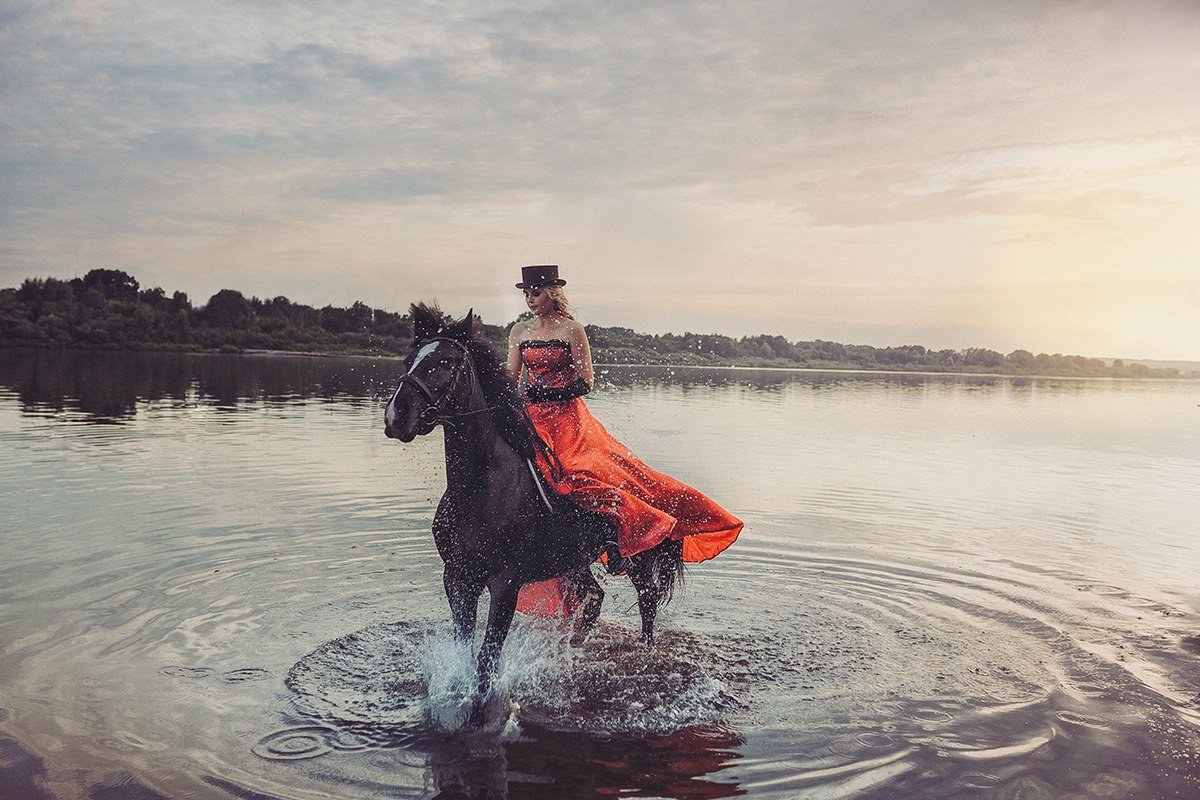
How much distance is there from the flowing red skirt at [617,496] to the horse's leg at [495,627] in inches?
29.2

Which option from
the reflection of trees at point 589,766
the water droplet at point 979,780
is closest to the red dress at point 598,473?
the reflection of trees at point 589,766

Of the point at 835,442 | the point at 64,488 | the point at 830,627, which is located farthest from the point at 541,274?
the point at 835,442

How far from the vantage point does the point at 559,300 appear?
6.48m

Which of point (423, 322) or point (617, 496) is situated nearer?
point (423, 322)

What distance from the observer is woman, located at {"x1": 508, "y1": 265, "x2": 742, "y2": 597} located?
6367 millimetres

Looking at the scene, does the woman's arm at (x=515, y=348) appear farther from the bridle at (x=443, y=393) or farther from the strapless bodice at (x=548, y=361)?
the bridle at (x=443, y=393)

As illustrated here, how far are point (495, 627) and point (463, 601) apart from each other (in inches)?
10.2

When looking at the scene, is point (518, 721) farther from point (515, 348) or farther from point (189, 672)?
point (515, 348)

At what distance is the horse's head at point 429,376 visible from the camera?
4816 millimetres

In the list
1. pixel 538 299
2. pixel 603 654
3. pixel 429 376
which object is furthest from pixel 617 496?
pixel 429 376

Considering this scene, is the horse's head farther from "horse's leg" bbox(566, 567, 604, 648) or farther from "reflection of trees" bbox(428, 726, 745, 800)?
"horse's leg" bbox(566, 567, 604, 648)

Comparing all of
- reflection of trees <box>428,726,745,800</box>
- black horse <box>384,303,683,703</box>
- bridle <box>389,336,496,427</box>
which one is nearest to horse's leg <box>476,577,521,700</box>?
black horse <box>384,303,683,703</box>

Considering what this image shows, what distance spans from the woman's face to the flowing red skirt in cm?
69

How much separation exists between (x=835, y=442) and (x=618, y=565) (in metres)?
18.7
